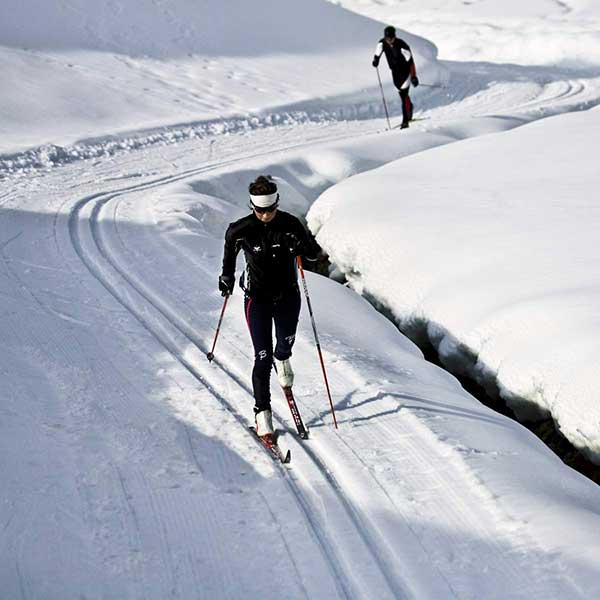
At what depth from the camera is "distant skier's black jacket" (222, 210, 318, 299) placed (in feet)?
18.1

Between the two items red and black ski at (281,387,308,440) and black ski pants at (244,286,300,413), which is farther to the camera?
red and black ski at (281,387,308,440)

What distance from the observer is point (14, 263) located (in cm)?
905

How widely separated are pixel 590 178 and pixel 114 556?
8.84 metres

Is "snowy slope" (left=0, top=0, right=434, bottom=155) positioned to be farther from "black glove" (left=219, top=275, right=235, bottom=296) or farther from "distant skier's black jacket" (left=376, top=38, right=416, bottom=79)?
"black glove" (left=219, top=275, right=235, bottom=296)

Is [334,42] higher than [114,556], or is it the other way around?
[334,42]

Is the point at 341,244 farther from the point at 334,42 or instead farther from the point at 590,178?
the point at 334,42

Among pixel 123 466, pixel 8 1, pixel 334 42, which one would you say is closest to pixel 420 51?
pixel 334 42

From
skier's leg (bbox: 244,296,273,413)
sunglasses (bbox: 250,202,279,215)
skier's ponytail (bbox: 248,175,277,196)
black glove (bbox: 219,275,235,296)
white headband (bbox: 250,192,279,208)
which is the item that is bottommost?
skier's leg (bbox: 244,296,273,413)

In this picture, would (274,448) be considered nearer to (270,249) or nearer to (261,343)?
(261,343)

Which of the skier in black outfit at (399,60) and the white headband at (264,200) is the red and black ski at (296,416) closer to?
the white headband at (264,200)

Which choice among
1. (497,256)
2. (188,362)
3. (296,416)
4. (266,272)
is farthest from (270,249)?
(497,256)

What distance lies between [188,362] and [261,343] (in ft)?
4.55

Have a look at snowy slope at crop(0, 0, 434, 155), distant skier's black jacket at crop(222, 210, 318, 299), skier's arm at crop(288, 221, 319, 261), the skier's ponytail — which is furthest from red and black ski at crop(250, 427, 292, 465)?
snowy slope at crop(0, 0, 434, 155)

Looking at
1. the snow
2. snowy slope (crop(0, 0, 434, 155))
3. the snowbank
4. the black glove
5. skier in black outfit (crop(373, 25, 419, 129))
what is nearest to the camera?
the snow
